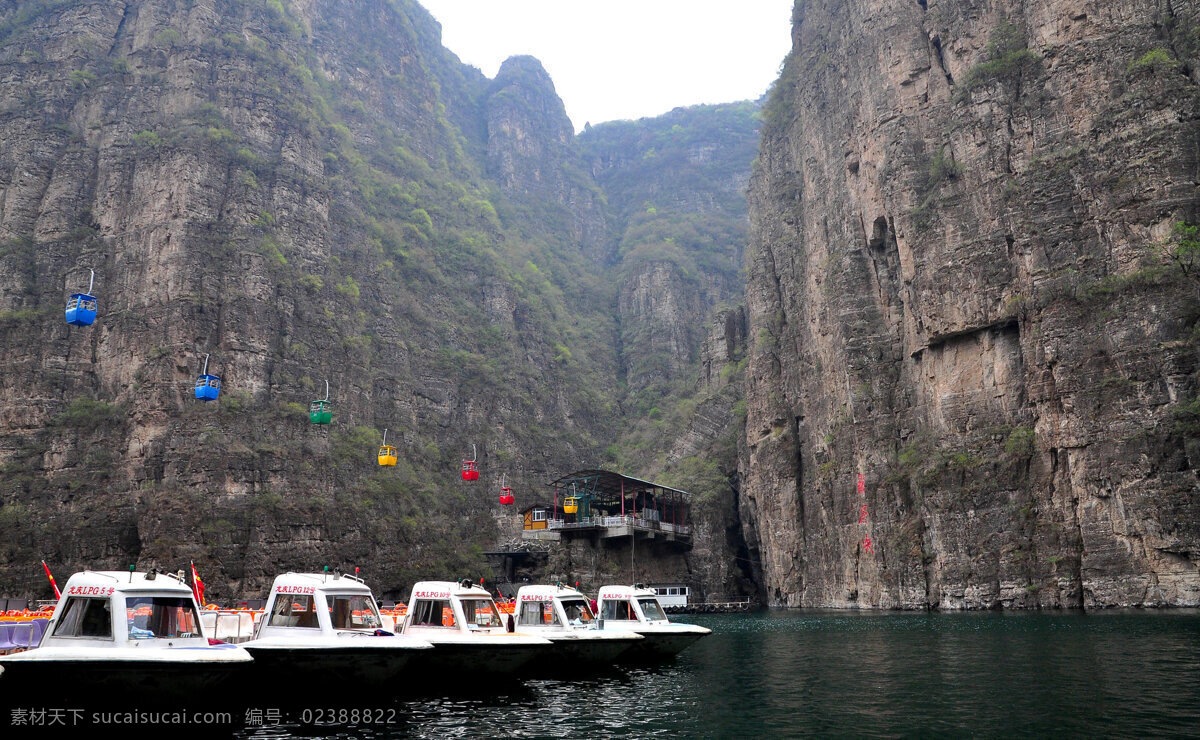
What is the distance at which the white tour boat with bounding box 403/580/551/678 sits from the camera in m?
24.9

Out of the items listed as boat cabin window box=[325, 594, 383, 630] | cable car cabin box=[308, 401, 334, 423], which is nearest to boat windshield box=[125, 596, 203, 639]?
boat cabin window box=[325, 594, 383, 630]

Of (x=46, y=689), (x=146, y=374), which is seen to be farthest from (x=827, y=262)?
(x=46, y=689)

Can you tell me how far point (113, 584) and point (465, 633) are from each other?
34.2 ft

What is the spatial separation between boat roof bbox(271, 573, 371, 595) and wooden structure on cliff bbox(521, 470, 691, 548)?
2398 inches

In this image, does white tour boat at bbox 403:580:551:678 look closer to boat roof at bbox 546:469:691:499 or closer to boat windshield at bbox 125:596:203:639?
boat windshield at bbox 125:596:203:639

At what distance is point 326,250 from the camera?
345 ft

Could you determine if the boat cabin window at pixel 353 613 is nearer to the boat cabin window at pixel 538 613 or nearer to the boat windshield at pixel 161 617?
the boat windshield at pixel 161 617

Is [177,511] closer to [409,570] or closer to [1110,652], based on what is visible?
[409,570]

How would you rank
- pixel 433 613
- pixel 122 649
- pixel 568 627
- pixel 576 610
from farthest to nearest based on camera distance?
1. pixel 576 610
2. pixel 568 627
3. pixel 433 613
4. pixel 122 649

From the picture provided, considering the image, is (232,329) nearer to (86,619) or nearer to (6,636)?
(6,636)

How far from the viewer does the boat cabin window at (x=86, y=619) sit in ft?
58.5

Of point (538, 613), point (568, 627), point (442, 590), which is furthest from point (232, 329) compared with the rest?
point (442, 590)

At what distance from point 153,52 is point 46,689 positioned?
10515cm

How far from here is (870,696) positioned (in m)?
22.6
